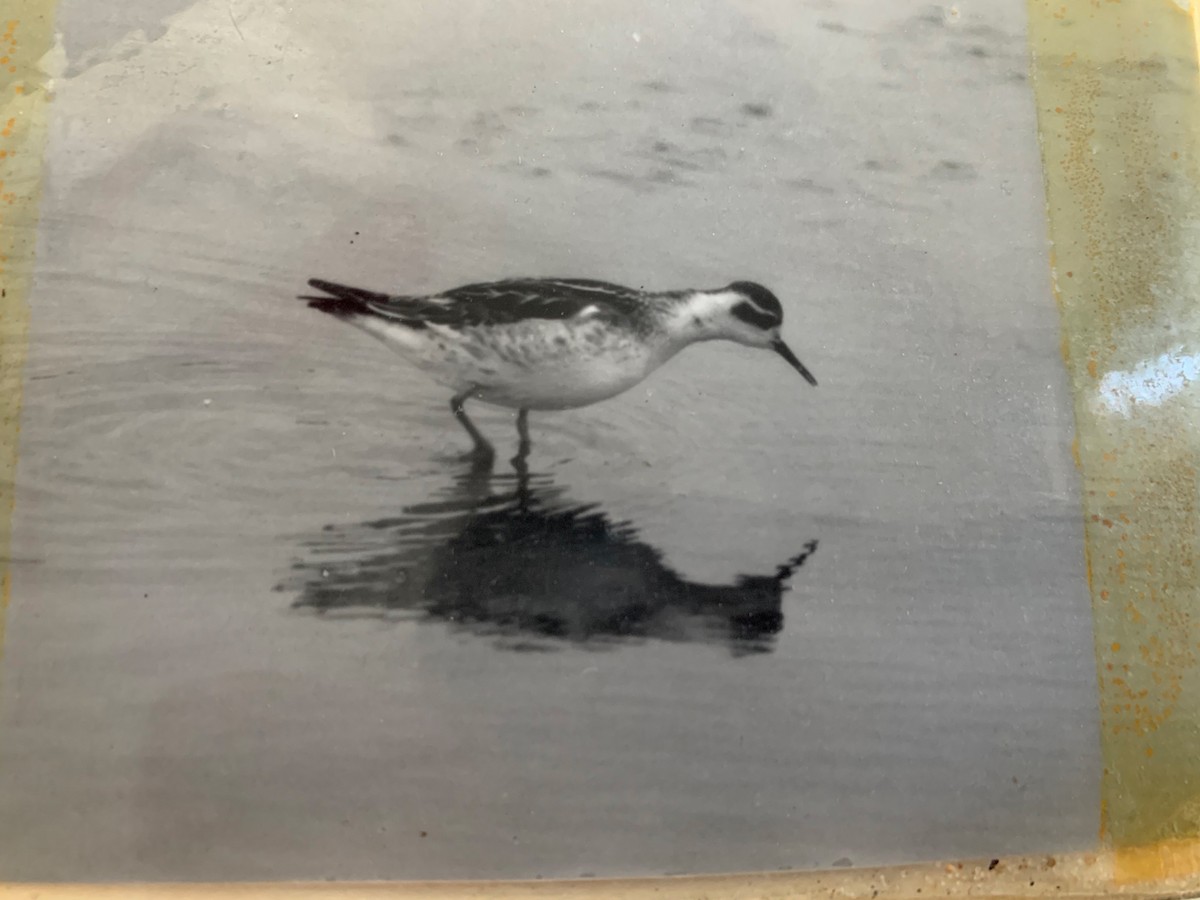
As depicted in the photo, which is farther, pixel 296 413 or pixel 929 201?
pixel 929 201

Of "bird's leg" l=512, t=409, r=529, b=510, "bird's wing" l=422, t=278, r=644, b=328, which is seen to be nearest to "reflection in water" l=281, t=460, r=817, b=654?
"bird's leg" l=512, t=409, r=529, b=510

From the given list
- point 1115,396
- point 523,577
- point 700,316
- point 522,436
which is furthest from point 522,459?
point 1115,396

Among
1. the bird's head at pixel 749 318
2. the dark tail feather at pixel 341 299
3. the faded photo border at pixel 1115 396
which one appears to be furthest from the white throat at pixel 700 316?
the faded photo border at pixel 1115 396

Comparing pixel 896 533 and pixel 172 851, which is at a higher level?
pixel 896 533

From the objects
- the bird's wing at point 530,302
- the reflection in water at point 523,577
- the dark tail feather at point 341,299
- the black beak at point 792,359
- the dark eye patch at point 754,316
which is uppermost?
the dark tail feather at point 341,299

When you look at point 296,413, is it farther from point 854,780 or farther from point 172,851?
point 854,780

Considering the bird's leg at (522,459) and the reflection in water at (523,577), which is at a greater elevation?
the bird's leg at (522,459)

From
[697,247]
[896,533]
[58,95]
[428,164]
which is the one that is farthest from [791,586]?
[58,95]

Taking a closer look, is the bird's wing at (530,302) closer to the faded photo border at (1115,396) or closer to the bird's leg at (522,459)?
the bird's leg at (522,459)
